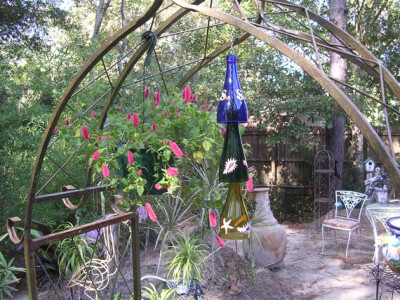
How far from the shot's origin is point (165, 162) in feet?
4.59

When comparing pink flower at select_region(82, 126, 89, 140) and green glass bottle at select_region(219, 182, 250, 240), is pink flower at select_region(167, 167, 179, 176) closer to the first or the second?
green glass bottle at select_region(219, 182, 250, 240)

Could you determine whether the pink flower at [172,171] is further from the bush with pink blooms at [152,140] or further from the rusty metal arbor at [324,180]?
the rusty metal arbor at [324,180]

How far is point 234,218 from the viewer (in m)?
1.30

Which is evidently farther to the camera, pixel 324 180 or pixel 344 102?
pixel 324 180

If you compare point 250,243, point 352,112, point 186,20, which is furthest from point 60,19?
point 352,112

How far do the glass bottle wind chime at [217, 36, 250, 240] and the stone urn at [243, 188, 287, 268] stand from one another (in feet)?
7.61

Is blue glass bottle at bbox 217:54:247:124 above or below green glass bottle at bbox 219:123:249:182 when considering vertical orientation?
above

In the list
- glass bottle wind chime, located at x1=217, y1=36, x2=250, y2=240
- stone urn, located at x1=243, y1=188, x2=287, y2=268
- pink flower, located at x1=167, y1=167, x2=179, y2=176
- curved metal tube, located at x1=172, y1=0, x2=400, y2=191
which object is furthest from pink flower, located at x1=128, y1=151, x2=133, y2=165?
stone urn, located at x1=243, y1=188, x2=287, y2=268

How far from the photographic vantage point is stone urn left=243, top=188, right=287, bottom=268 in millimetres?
3629

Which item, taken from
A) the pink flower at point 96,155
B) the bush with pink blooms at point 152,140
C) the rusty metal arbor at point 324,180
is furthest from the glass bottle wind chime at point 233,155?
the rusty metal arbor at point 324,180

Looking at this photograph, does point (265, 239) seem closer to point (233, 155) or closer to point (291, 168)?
point (233, 155)

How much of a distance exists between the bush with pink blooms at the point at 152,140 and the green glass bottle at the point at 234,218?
0.17m

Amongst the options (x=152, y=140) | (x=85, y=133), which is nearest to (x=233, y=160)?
(x=152, y=140)

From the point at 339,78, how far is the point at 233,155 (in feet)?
17.3
